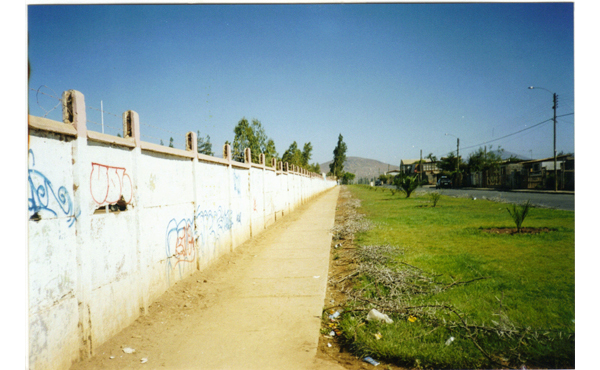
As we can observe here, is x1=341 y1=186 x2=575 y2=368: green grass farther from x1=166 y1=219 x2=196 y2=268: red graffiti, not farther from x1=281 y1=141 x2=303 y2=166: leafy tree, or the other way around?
x1=281 y1=141 x2=303 y2=166: leafy tree

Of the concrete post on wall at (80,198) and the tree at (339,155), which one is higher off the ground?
the tree at (339,155)

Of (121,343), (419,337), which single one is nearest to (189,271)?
(121,343)

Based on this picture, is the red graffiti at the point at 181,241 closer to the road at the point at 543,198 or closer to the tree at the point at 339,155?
the road at the point at 543,198

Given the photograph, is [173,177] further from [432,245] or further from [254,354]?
[432,245]

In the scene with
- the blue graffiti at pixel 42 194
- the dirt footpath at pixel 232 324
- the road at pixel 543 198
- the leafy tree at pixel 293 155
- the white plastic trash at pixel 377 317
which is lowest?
the dirt footpath at pixel 232 324

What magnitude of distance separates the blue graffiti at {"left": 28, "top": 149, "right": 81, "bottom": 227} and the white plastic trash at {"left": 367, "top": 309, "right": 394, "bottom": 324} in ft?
11.0

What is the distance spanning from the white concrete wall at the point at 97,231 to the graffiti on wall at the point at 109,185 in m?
0.01

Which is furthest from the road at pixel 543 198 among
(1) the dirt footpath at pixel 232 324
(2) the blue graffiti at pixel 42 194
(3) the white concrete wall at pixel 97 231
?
(2) the blue graffiti at pixel 42 194

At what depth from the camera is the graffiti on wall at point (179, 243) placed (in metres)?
4.76

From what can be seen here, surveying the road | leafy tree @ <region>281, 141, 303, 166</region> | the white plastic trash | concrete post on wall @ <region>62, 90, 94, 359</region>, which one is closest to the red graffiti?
concrete post on wall @ <region>62, 90, 94, 359</region>

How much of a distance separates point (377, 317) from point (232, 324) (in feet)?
5.80

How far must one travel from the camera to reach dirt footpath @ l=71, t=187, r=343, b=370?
3125mm

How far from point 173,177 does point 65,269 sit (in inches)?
93.5

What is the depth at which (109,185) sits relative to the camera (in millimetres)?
3512
